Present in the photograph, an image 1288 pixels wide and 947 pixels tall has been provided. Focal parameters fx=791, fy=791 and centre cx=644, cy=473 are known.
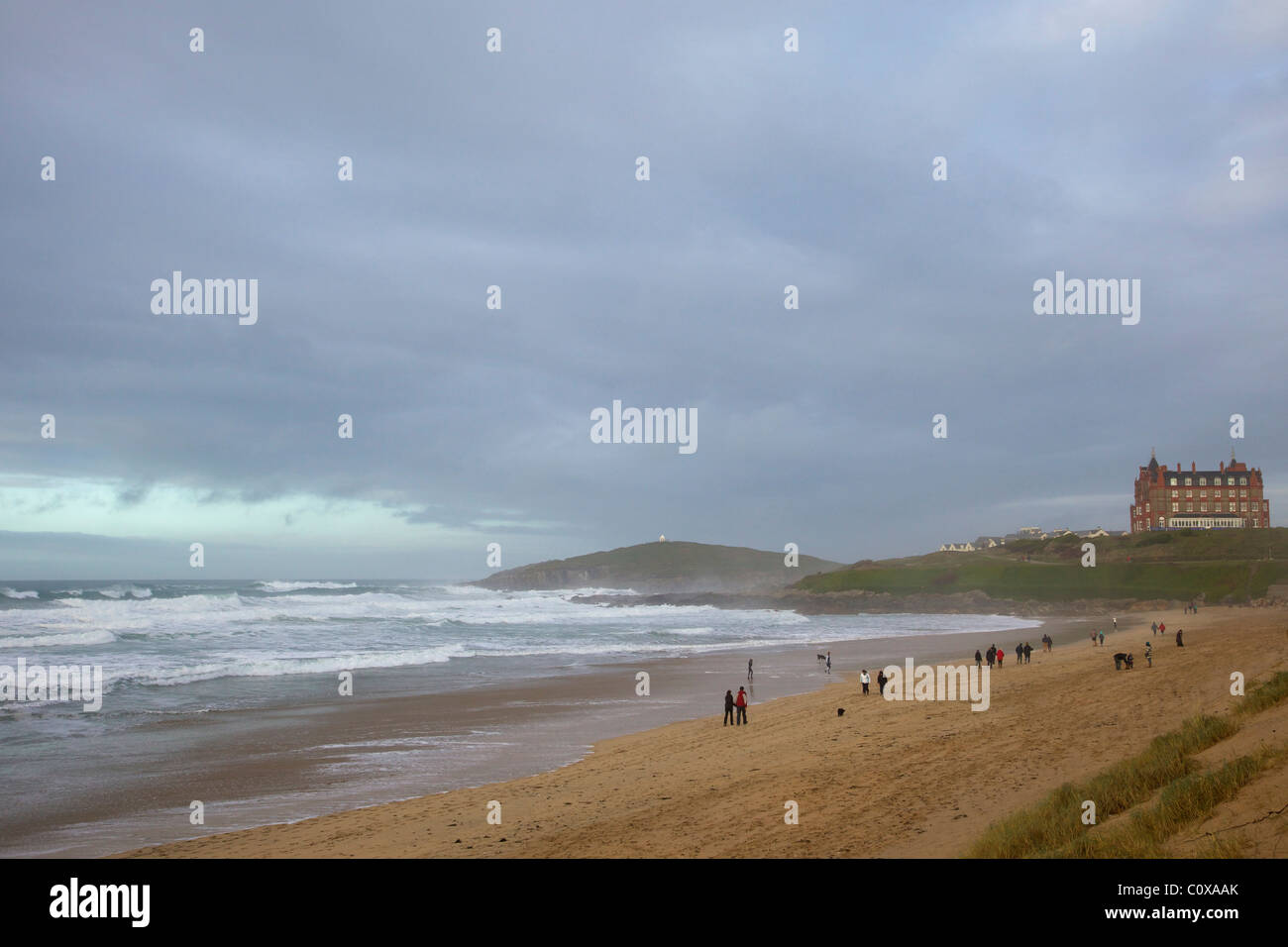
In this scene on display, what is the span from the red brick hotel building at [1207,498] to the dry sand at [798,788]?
123m

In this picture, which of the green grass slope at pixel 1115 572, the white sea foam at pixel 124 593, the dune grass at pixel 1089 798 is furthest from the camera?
the white sea foam at pixel 124 593

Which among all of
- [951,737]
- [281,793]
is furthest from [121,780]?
[951,737]

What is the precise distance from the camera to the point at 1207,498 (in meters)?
125

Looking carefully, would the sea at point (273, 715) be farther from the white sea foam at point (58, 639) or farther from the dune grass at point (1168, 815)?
the dune grass at point (1168, 815)

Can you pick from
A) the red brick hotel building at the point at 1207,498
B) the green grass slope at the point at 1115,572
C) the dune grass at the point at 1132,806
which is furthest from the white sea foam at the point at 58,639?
the red brick hotel building at the point at 1207,498

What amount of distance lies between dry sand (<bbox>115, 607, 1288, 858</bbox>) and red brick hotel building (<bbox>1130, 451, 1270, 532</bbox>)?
123 meters

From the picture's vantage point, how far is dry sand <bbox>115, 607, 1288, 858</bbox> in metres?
10.2

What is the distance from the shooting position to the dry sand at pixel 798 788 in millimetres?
10250

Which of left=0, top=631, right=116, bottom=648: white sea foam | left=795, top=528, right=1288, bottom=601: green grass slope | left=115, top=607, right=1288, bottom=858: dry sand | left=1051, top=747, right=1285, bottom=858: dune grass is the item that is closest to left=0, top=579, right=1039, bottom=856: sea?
left=0, top=631, right=116, bottom=648: white sea foam

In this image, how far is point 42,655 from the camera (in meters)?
33.8

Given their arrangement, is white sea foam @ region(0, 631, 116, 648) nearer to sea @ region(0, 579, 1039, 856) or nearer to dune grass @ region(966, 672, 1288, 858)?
sea @ region(0, 579, 1039, 856)

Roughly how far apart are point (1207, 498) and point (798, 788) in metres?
142
